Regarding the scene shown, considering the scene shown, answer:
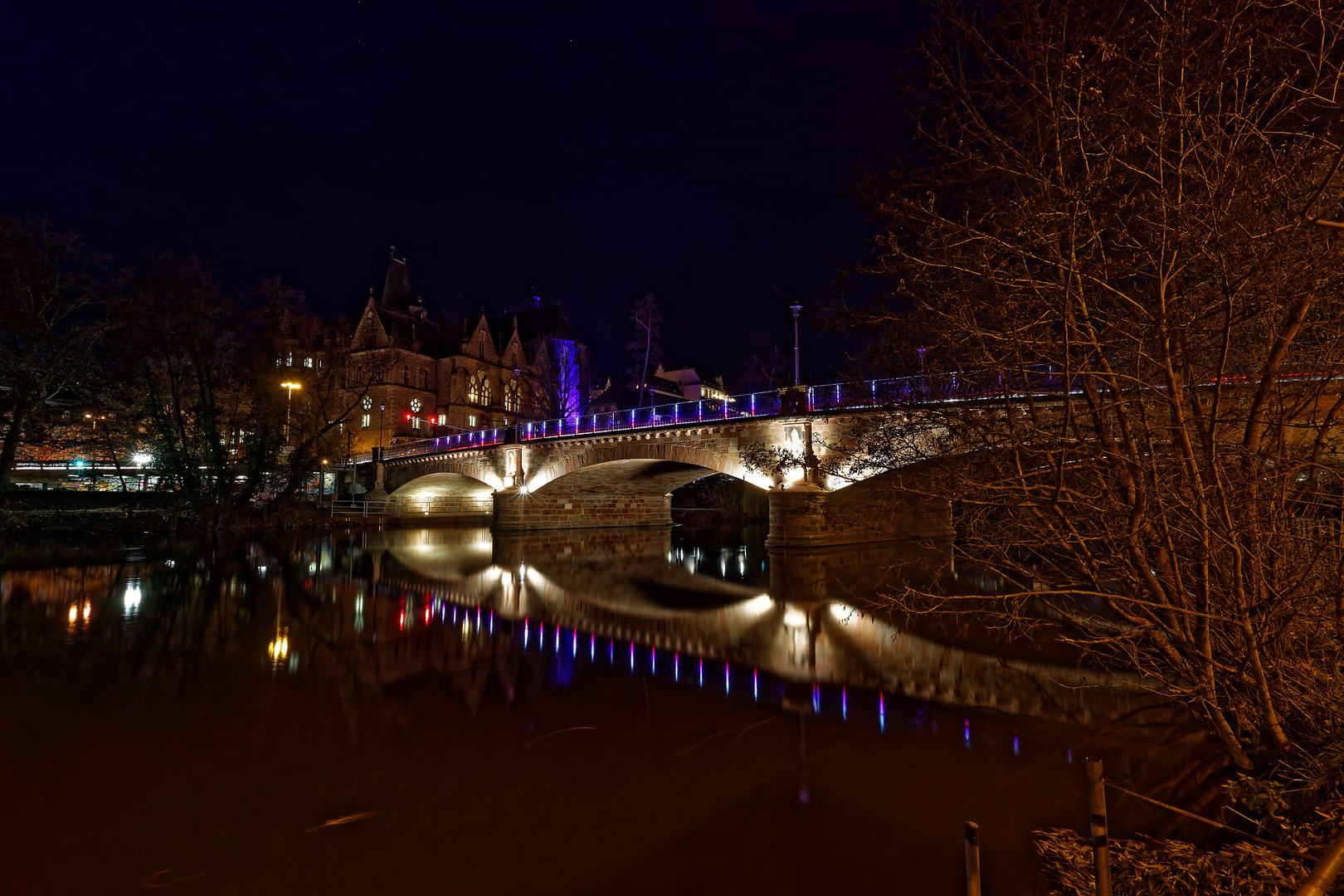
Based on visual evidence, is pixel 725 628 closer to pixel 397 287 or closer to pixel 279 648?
pixel 279 648

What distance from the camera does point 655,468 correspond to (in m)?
31.1

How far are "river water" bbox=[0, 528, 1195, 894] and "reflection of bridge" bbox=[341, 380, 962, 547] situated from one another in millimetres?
3906

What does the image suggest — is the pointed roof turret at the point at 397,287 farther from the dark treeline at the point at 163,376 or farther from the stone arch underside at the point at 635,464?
the stone arch underside at the point at 635,464

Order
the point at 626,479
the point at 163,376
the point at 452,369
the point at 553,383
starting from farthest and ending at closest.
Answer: the point at 452,369, the point at 553,383, the point at 626,479, the point at 163,376

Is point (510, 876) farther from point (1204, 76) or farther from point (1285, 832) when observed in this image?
point (1204, 76)

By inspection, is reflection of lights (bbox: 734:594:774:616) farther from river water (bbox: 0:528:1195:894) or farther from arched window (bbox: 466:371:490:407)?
arched window (bbox: 466:371:490:407)

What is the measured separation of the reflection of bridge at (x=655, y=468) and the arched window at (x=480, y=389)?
2105 centimetres

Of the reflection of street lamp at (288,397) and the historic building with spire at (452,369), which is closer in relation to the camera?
the reflection of street lamp at (288,397)

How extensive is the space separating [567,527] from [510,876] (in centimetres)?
3164

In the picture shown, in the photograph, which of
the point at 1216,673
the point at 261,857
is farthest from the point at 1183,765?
the point at 261,857

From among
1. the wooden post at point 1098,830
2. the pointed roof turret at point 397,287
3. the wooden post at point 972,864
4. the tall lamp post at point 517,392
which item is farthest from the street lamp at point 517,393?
the wooden post at point 1098,830

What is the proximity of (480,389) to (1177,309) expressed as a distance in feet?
222

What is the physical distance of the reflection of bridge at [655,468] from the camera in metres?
22.0

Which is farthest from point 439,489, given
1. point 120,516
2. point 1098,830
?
point 1098,830
